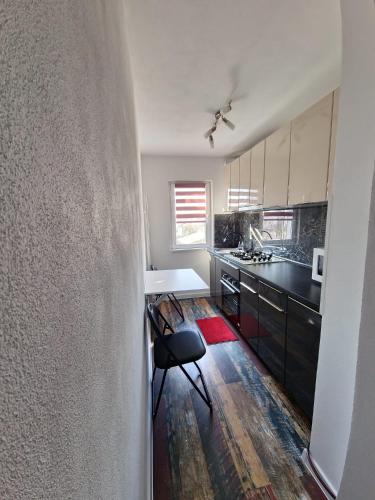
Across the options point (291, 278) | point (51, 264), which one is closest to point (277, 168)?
point (291, 278)

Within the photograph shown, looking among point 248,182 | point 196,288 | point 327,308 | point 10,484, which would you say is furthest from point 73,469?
point 248,182

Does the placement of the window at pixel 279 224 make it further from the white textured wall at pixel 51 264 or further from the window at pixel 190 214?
the white textured wall at pixel 51 264

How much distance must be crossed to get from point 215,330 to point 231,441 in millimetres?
1473

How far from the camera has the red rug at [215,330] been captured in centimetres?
274

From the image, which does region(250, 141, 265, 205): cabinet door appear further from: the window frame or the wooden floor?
the wooden floor

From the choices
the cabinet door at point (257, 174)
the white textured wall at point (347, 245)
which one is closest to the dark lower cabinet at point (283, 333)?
the white textured wall at point (347, 245)

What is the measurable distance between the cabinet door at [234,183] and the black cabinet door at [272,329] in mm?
1772

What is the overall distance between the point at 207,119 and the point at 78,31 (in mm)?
2516

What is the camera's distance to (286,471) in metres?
1.33

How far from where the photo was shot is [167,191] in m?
3.99

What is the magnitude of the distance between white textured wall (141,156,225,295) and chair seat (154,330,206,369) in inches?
89.5

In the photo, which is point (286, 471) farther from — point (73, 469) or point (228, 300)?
point (228, 300)

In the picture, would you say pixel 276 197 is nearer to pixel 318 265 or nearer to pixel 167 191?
pixel 318 265

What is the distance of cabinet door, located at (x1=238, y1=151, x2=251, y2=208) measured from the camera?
3.02 metres
